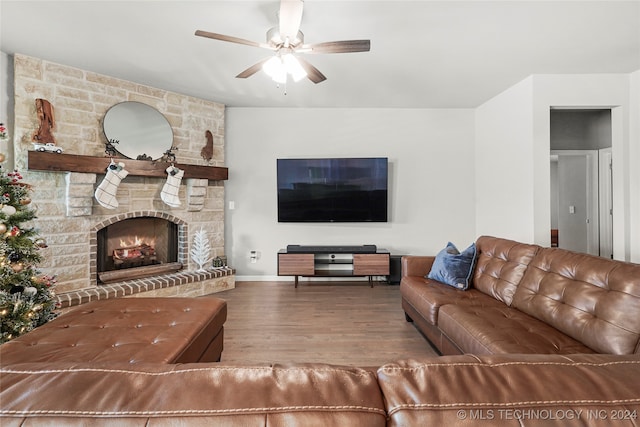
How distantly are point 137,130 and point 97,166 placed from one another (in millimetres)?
650

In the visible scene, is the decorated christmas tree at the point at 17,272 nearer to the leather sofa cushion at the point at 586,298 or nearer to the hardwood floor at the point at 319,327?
the hardwood floor at the point at 319,327

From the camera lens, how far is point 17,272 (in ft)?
6.70

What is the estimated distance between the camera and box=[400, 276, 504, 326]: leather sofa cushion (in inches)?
82.8

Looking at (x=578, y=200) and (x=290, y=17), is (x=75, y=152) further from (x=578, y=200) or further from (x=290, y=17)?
(x=578, y=200)

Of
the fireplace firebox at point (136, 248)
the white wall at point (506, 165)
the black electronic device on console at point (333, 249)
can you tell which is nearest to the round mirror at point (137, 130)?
the fireplace firebox at point (136, 248)

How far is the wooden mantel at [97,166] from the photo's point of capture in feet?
9.12

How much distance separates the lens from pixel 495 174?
3824 millimetres

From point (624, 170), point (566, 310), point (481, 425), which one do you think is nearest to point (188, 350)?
point (481, 425)

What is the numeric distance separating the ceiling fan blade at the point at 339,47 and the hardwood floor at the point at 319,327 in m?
2.17

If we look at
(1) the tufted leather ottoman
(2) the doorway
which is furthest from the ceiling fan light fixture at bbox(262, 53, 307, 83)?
(2) the doorway

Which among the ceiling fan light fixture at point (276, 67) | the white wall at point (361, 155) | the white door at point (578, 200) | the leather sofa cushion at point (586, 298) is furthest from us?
the white door at point (578, 200)

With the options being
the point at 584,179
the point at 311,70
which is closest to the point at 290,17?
the point at 311,70

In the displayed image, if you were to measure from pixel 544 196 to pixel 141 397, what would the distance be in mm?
3833

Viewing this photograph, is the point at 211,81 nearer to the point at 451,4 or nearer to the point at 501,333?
the point at 451,4
